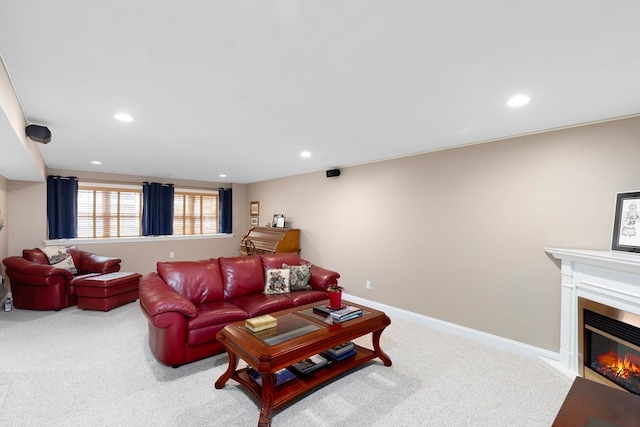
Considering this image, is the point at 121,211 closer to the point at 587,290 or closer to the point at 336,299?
the point at 336,299

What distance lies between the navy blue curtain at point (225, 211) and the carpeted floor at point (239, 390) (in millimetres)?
4200

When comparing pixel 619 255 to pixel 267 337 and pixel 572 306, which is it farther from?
pixel 267 337

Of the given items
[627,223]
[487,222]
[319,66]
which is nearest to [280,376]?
[319,66]

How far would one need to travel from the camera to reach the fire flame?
7.41ft

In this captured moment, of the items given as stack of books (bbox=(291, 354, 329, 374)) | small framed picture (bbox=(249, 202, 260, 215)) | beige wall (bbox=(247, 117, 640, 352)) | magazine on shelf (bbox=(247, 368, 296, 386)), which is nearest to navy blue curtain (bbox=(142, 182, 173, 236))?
small framed picture (bbox=(249, 202, 260, 215))

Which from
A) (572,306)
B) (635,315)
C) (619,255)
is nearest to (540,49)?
(619,255)

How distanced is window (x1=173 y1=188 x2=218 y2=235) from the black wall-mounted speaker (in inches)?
166

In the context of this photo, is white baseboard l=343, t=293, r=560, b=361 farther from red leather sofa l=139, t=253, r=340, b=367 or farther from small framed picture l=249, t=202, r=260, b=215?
small framed picture l=249, t=202, r=260, b=215

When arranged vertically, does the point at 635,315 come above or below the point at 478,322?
above

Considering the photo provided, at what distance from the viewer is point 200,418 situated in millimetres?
1992

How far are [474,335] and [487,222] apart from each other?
1.32 m

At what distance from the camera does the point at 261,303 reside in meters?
3.21

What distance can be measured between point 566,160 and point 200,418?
3780mm

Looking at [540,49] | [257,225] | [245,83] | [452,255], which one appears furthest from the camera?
[257,225]
